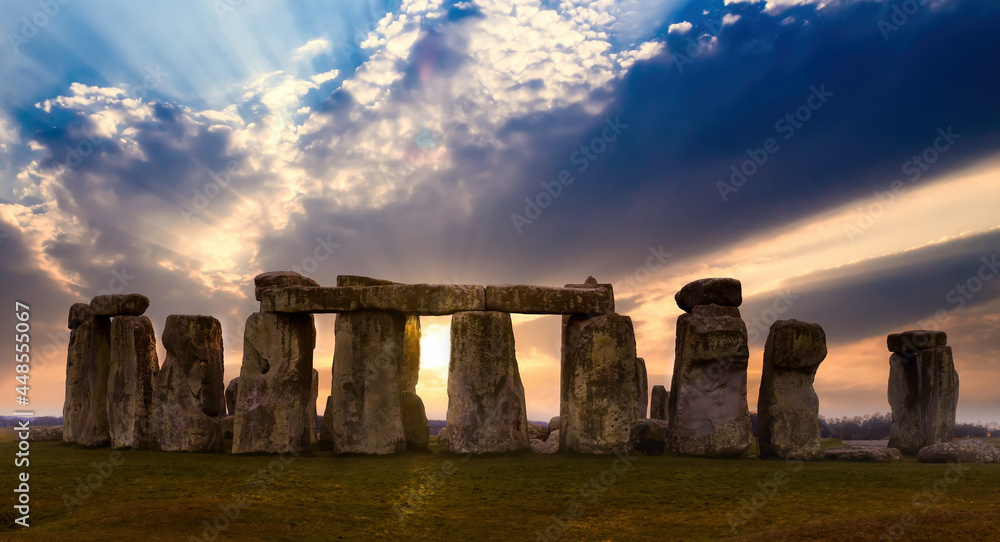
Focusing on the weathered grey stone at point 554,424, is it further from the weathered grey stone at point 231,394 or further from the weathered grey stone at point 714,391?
the weathered grey stone at point 231,394

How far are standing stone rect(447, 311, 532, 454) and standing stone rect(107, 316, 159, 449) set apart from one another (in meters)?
6.57

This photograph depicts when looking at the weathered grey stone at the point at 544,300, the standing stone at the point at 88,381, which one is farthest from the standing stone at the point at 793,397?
the standing stone at the point at 88,381

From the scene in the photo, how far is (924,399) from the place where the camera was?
58.5 ft

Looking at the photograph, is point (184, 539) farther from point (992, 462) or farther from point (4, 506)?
point (992, 462)

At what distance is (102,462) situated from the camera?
44.0ft

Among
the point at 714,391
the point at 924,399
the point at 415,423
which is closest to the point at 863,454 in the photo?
the point at 714,391

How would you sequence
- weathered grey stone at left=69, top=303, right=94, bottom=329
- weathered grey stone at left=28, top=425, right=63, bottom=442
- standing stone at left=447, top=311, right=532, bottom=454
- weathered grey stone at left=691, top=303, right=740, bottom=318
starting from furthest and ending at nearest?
1. weathered grey stone at left=28, top=425, right=63, bottom=442
2. weathered grey stone at left=69, top=303, right=94, bottom=329
3. weathered grey stone at left=691, top=303, right=740, bottom=318
4. standing stone at left=447, top=311, right=532, bottom=454

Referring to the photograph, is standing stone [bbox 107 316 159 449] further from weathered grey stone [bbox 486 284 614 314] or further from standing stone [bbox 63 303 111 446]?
weathered grey stone [bbox 486 284 614 314]

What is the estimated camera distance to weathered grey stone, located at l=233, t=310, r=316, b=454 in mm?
15047

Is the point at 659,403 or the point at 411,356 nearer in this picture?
the point at 411,356

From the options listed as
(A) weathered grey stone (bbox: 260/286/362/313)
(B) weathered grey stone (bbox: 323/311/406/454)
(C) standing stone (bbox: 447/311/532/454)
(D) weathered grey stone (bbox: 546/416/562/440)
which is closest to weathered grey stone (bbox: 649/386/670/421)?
(D) weathered grey stone (bbox: 546/416/562/440)

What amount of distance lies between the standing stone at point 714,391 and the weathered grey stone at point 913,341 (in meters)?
6.07

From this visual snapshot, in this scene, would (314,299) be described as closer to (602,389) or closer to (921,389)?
(602,389)

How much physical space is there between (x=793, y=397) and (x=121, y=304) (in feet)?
47.8
